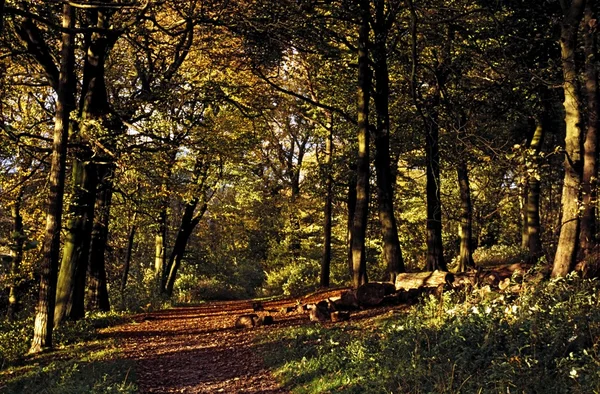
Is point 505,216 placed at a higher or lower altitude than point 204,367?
higher

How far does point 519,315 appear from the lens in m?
7.12

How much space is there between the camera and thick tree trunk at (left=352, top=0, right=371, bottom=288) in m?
15.7

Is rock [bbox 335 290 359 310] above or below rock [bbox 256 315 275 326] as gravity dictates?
above

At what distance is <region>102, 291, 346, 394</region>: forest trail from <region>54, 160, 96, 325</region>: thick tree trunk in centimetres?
135

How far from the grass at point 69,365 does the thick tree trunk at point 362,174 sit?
24.2 feet

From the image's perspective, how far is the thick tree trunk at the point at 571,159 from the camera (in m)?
9.73

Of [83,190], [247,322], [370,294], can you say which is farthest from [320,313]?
[83,190]

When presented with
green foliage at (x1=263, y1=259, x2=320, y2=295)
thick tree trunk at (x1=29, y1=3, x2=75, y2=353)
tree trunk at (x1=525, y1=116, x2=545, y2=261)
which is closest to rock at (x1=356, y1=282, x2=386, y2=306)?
thick tree trunk at (x1=29, y1=3, x2=75, y2=353)

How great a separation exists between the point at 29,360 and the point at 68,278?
11.3ft

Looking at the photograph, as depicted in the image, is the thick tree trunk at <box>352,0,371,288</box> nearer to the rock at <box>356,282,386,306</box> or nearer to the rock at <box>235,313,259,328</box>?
the rock at <box>356,282,386,306</box>

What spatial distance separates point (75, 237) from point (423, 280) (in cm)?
967

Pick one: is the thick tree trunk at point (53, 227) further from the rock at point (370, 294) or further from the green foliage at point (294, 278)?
the green foliage at point (294, 278)

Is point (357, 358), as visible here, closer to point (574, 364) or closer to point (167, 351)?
point (574, 364)

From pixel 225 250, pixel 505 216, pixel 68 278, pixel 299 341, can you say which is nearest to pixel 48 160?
pixel 68 278
